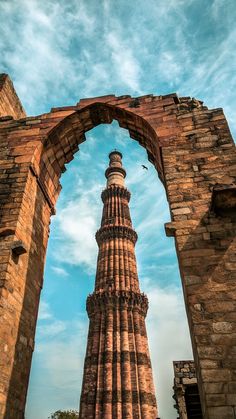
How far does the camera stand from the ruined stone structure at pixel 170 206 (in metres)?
3.33

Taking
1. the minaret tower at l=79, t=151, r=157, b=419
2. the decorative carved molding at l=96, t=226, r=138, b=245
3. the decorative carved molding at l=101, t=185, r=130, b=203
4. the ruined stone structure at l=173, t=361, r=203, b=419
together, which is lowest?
the ruined stone structure at l=173, t=361, r=203, b=419

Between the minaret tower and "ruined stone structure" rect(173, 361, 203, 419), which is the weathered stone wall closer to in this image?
"ruined stone structure" rect(173, 361, 203, 419)

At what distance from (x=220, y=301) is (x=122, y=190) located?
1995 cm

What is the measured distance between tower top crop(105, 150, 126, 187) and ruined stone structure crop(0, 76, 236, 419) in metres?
16.9

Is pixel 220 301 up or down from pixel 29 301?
down

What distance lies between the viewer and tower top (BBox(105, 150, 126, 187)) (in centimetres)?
2430

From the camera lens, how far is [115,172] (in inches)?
989

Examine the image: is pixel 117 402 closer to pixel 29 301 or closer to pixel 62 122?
pixel 29 301

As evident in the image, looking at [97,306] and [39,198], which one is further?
[97,306]

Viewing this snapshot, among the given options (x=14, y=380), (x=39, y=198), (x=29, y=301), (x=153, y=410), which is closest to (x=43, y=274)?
(x=29, y=301)

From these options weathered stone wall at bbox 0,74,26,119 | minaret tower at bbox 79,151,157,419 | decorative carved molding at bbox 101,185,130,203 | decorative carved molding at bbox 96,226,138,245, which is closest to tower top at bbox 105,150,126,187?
decorative carved molding at bbox 101,185,130,203

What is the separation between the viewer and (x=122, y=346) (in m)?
14.8

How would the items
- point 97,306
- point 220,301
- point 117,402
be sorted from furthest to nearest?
point 97,306 < point 117,402 < point 220,301

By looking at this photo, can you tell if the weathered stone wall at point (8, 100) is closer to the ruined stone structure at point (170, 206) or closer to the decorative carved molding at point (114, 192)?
the ruined stone structure at point (170, 206)
